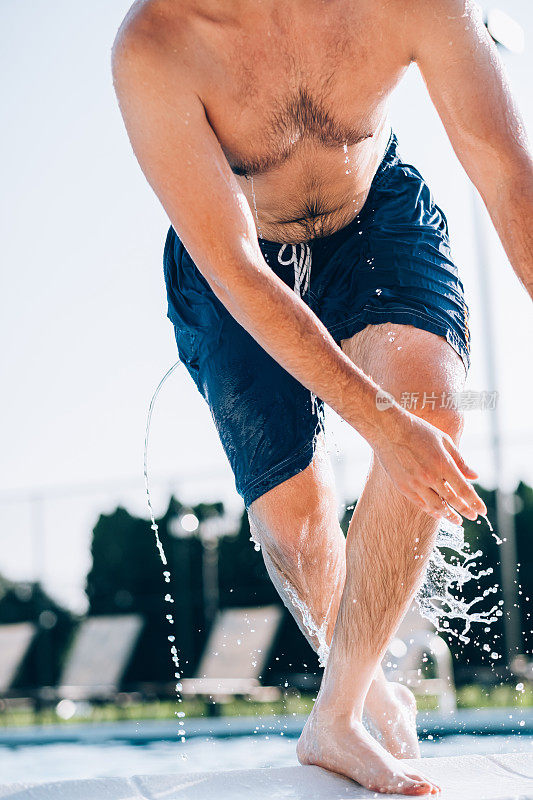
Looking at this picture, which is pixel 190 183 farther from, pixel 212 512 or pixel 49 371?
pixel 49 371

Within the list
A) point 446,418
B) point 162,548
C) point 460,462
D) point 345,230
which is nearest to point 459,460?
point 460,462

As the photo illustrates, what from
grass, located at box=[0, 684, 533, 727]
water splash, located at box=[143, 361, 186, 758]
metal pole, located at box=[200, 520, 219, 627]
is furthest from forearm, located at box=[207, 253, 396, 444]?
metal pole, located at box=[200, 520, 219, 627]

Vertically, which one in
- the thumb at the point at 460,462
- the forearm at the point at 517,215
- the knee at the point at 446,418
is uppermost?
the forearm at the point at 517,215

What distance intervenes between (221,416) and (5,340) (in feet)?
40.3

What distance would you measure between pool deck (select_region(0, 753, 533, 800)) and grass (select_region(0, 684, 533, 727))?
428 centimetres

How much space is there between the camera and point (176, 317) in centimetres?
225

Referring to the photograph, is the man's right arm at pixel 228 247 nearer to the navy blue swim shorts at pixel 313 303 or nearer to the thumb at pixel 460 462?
the thumb at pixel 460 462

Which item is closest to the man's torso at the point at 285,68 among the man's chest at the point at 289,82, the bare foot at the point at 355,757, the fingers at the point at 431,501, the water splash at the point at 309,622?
the man's chest at the point at 289,82

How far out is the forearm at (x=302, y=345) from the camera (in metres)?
1.47

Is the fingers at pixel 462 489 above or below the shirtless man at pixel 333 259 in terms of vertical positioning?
below

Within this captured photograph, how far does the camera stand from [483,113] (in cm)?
164

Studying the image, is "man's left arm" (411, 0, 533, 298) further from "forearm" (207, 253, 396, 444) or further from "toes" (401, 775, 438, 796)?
"toes" (401, 775, 438, 796)

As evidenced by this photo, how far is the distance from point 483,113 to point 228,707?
5706 millimetres

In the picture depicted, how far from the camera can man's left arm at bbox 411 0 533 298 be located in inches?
64.7
